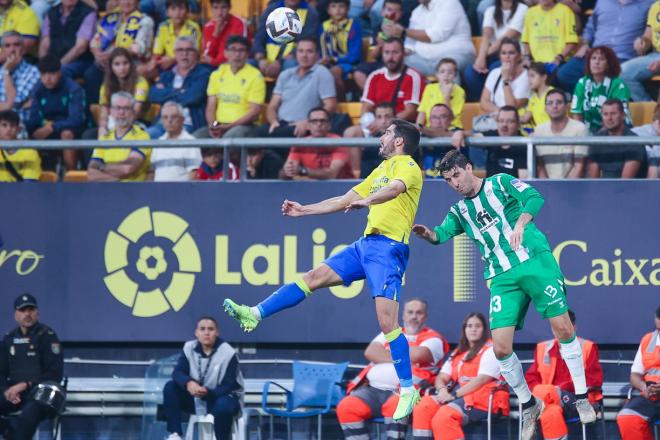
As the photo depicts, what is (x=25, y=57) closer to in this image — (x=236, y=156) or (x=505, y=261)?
(x=236, y=156)

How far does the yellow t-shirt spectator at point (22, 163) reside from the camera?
543 inches

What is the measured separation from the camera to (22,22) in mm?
16766

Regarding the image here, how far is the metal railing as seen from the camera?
40.4 feet

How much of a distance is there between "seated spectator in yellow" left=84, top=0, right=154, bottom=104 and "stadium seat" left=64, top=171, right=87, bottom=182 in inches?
81.1

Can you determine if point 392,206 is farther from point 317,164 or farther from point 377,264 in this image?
point 317,164

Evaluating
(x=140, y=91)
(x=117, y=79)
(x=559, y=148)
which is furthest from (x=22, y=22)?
(x=559, y=148)

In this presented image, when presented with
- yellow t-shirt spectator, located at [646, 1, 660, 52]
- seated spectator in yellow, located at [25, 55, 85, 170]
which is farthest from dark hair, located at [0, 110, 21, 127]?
yellow t-shirt spectator, located at [646, 1, 660, 52]

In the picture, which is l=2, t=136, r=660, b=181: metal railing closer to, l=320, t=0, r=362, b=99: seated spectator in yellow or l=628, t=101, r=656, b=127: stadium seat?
l=628, t=101, r=656, b=127: stadium seat

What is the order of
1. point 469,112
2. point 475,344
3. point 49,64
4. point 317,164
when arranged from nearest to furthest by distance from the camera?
1. point 475,344
2. point 317,164
3. point 469,112
4. point 49,64

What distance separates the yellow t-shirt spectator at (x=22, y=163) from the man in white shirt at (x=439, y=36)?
436 cm

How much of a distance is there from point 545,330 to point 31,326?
17.2ft

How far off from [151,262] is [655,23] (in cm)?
614

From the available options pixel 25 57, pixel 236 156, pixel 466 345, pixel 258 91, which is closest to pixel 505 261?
pixel 466 345

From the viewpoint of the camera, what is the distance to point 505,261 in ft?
33.6
